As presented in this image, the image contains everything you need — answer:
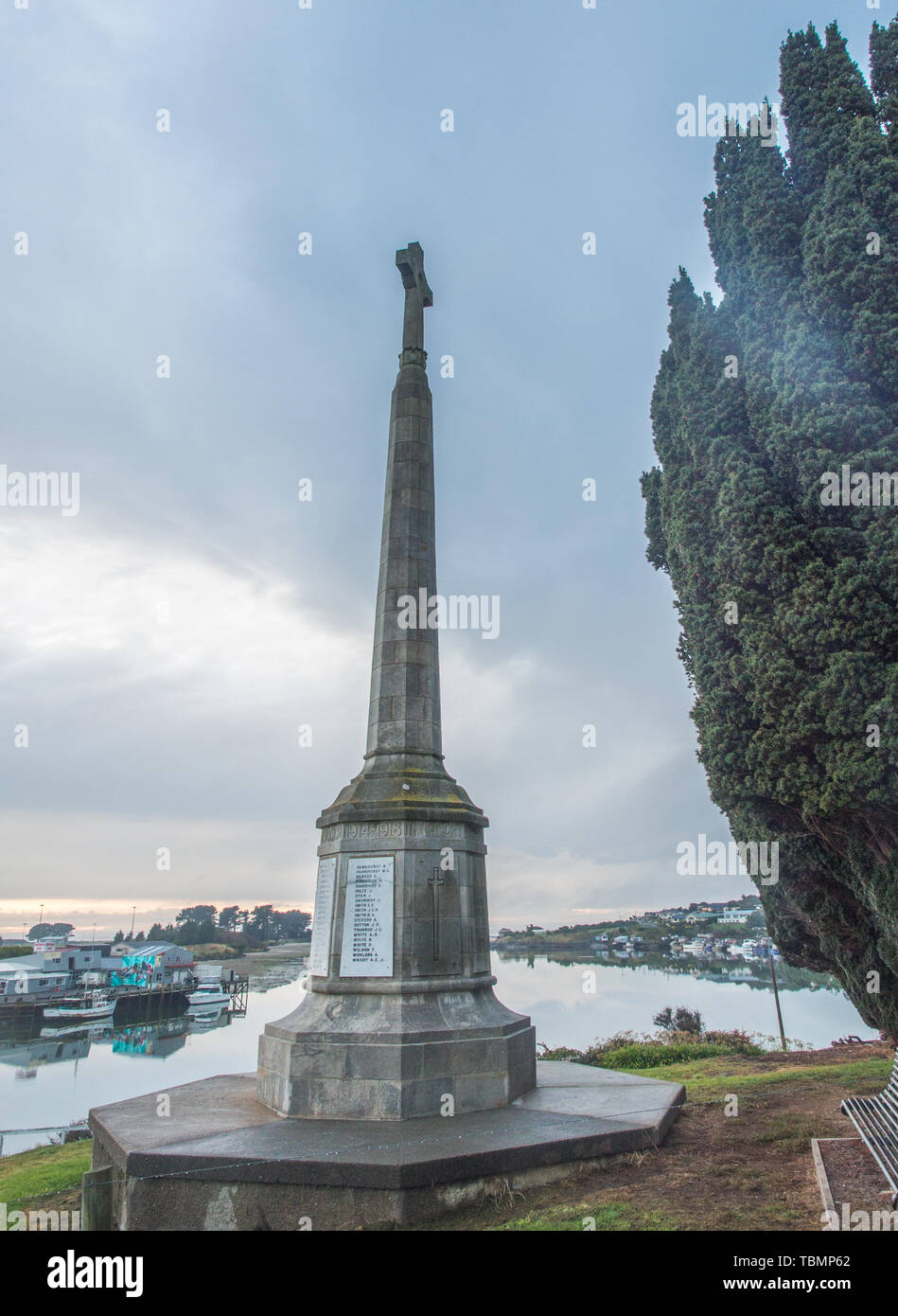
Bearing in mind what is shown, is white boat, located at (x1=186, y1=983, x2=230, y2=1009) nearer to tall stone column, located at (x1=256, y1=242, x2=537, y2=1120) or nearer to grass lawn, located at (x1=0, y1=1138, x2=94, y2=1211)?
grass lawn, located at (x1=0, y1=1138, x2=94, y2=1211)

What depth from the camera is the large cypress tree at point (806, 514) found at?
6.56m

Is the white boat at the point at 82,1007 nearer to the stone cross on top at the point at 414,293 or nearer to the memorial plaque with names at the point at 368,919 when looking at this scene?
the memorial plaque with names at the point at 368,919

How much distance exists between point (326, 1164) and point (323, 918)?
10.4 feet

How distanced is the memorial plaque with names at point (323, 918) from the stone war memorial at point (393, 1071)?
32mm

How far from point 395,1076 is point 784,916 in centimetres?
504

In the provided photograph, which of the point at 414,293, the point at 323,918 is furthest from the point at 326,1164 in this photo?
the point at 414,293

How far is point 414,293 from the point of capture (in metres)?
11.1

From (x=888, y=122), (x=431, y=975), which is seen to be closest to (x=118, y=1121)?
(x=431, y=975)

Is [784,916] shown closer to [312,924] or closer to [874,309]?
[312,924]

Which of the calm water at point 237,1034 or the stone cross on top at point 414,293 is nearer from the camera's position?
the stone cross on top at point 414,293

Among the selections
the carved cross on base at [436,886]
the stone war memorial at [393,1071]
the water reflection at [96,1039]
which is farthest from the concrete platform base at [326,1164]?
the water reflection at [96,1039]

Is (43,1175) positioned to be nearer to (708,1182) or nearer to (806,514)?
(708,1182)

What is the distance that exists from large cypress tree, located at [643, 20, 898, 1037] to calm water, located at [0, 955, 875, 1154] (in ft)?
13.8

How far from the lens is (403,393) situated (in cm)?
1055
